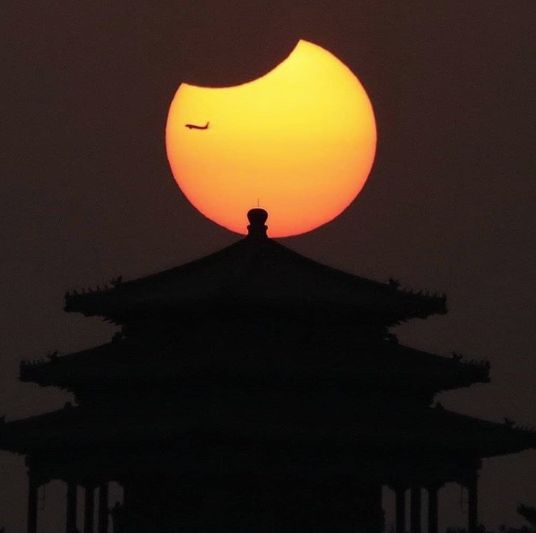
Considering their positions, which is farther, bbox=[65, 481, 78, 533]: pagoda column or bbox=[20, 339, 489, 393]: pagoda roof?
bbox=[65, 481, 78, 533]: pagoda column

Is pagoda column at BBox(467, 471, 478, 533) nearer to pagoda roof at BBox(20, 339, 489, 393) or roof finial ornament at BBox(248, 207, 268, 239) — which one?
pagoda roof at BBox(20, 339, 489, 393)

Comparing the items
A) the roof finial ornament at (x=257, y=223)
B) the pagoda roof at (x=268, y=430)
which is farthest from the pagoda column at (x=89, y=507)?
the roof finial ornament at (x=257, y=223)

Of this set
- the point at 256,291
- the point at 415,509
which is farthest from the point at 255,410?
the point at 415,509

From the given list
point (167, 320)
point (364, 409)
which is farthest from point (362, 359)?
point (167, 320)

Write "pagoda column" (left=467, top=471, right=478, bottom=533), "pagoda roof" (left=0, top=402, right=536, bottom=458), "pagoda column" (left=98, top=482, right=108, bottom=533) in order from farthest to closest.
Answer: "pagoda column" (left=98, top=482, right=108, bottom=533) → "pagoda column" (left=467, top=471, right=478, bottom=533) → "pagoda roof" (left=0, top=402, right=536, bottom=458)

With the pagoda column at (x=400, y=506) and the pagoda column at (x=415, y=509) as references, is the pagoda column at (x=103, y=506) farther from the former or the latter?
the pagoda column at (x=415, y=509)

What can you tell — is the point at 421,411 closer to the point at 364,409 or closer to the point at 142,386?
the point at 364,409

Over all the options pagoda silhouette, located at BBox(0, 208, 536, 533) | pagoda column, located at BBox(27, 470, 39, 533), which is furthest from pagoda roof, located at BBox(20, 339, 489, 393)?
pagoda column, located at BBox(27, 470, 39, 533)
